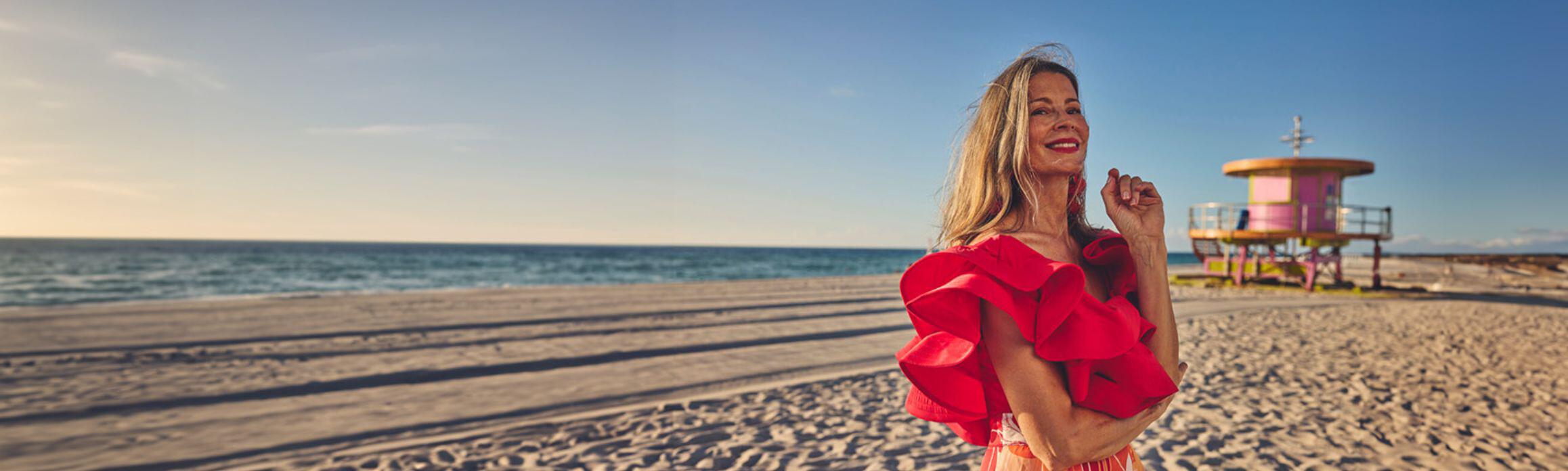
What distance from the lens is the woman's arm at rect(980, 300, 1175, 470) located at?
1222 mm

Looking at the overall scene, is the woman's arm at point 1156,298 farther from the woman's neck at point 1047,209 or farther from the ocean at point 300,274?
the ocean at point 300,274

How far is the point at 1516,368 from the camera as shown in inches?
345

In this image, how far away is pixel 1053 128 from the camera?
1.38 metres

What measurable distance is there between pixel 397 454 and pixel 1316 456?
275 inches

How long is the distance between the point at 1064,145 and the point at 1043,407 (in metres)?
0.50

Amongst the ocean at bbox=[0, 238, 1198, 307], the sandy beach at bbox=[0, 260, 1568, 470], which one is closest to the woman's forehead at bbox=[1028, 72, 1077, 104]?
the sandy beach at bbox=[0, 260, 1568, 470]

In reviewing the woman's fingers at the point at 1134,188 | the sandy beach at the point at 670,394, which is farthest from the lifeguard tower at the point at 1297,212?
the woman's fingers at the point at 1134,188

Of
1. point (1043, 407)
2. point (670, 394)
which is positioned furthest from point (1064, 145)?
point (670, 394)

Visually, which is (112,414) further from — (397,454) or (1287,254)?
(1287,254)

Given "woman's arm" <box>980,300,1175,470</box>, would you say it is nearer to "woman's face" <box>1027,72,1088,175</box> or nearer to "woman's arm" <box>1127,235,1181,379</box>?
"woman's arm" <box>1127,235,1181,379</box>

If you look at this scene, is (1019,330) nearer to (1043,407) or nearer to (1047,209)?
(1043,407)

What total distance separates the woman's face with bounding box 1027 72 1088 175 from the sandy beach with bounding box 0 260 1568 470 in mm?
4328

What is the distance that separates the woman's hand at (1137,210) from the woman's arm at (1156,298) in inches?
0.6

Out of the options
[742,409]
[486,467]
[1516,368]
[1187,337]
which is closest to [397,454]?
[486,467]
